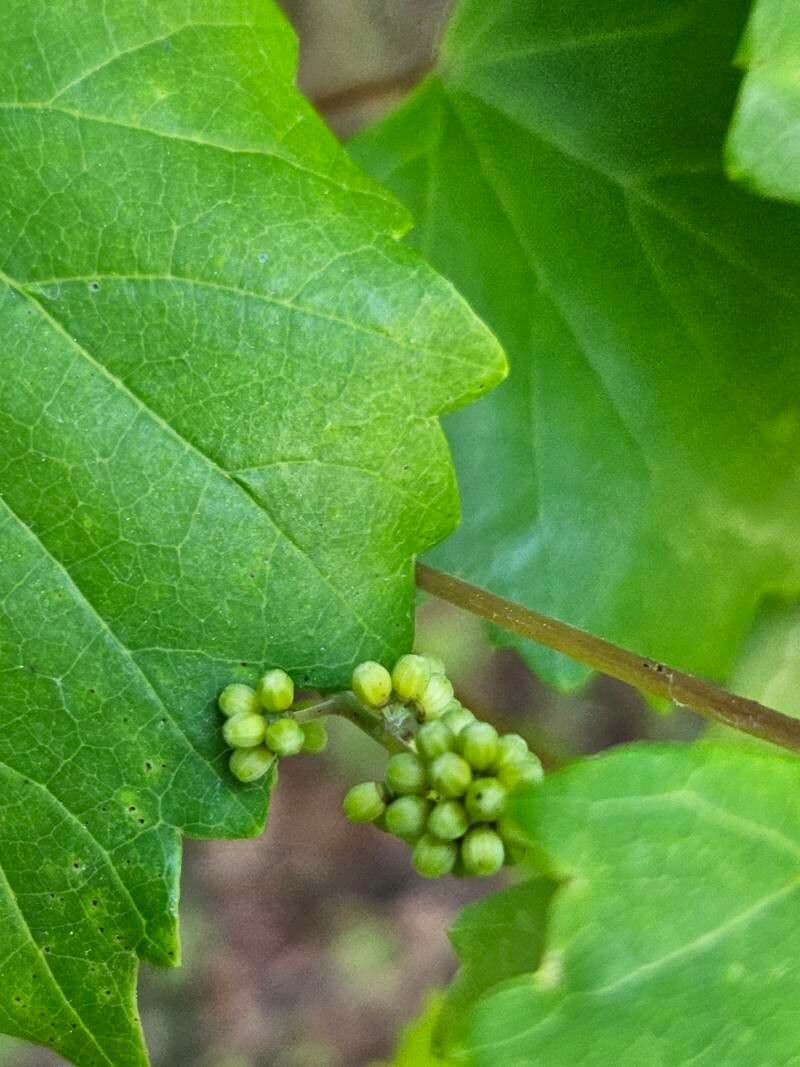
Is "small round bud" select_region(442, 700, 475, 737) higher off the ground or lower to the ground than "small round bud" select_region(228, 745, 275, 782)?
higher

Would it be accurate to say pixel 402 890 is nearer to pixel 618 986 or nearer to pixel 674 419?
pixel 674 419

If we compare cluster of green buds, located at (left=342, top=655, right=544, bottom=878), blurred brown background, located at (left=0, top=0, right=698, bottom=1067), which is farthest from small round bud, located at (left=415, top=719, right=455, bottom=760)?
blurred brown background, located at (left=0, top=0, right=698, bottom=1067)

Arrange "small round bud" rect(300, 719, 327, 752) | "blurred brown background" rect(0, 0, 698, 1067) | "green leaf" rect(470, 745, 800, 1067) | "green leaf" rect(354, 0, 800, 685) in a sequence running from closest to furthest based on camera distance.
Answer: "green leaf" rect(470, 745, 800, 1067) → "small round bud" rect(300, 719, 327, 752) → "green leaf" rect(354, 0, 800, 685) → "blurred brown background" rect(0, 0, 698, 1067)

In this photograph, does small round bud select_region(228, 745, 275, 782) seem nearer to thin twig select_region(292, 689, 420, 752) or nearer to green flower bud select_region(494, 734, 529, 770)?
thin twig select_region(292, 689, 420, 752)

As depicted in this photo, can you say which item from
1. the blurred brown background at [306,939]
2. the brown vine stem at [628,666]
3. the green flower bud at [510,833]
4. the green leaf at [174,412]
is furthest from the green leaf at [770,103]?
the blurred brown background at [306,939]

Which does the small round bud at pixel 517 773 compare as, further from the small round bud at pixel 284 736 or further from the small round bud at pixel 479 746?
the small round bud at pixel 284 736

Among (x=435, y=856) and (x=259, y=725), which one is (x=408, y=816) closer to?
(x=435, y=856)

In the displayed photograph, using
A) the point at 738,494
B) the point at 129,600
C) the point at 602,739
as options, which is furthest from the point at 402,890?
the point at 129,600
